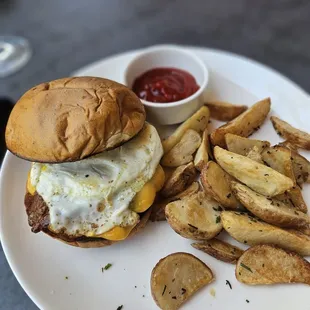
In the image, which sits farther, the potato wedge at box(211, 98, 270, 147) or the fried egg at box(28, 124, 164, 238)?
the potato wedge at box(211, 98, 270, 147)

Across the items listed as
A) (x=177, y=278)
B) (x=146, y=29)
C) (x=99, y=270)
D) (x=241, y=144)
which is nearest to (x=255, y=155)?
(x=241, y=144)

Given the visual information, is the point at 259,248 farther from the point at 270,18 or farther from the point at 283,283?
the point at 270,18

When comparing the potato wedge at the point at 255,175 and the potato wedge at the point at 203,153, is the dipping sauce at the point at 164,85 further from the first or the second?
the potato wedge at the point at 255,175

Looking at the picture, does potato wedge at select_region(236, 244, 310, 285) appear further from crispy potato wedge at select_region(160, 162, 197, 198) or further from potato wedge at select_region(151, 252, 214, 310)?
crispy potato wedge at select_region(160, 162, 197, 198)

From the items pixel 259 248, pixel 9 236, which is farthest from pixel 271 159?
pixel 9 236

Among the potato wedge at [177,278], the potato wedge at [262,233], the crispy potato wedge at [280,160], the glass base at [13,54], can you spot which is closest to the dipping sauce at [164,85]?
the crispy potato wedge at [280,160]

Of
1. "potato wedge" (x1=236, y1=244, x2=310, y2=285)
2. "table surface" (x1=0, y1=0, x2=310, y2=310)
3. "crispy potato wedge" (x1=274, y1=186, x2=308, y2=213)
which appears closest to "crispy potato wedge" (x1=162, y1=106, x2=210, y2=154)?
"crispy potato wedge" (x1=274, y1=186, x2=308, y2=213)
